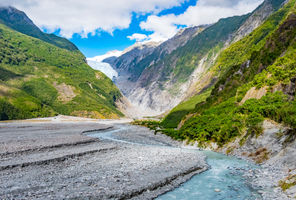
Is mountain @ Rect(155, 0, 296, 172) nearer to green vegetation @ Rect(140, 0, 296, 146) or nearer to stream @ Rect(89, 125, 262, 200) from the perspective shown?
green vegetation @ Rect(140, 0, 296, 146)

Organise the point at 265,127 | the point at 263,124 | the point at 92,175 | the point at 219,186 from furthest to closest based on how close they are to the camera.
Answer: the point at 263,124
the point at 265,127
the point at 92,175
the point at 219,186

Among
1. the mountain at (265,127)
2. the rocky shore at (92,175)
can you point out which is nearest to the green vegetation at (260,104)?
the mountain at (265,127)

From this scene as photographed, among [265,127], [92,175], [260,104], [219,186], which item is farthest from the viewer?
[260,104]

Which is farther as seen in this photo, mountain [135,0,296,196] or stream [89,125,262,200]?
mountain [135,0,296,196]

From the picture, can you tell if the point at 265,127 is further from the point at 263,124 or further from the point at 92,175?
the point at 92,175

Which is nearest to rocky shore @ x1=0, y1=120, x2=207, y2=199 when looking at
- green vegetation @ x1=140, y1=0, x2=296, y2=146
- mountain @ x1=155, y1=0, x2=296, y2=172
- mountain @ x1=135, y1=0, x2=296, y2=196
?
mountain @ x1=135, y1=0, x2=296, y2=196

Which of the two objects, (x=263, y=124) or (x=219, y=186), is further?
(x=263, y=124)

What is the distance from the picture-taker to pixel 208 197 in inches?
650

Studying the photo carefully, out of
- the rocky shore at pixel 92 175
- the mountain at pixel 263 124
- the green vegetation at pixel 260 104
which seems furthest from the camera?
the green vegetation at pixel 260 104

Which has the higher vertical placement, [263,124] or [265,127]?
[263,124]

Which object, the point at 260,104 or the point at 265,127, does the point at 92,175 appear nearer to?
the point at 265,127

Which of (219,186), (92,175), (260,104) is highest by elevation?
(260,104)

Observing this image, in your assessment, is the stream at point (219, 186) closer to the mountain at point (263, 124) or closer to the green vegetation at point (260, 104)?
the mountain at point (263, 124)

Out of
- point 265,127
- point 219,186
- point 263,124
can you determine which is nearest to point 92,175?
point 219,186
